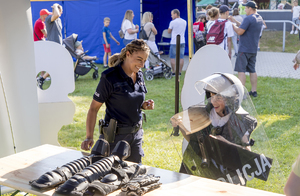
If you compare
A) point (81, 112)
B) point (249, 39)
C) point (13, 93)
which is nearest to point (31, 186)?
point (13, 93)

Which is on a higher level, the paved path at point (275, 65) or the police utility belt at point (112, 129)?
the police utility belt at point (112, 129)

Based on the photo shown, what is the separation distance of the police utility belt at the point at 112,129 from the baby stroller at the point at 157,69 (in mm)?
6427

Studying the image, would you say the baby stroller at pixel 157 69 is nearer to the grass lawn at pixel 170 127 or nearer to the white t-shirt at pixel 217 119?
the grass lawn at pixel 170 127

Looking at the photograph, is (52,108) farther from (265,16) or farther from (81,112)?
(265,16)

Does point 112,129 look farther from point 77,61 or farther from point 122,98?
point 77,61

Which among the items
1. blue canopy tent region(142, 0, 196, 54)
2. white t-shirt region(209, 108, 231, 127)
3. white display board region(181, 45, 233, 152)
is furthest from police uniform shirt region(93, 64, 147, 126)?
blue canopy tent region(142, 0, 196, 54)

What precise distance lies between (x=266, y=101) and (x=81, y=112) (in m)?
3.75

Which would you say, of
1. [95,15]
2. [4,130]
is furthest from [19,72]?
[95,15]

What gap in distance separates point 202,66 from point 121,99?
0.96 metres

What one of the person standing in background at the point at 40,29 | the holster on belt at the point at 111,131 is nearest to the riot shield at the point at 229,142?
the holster on belt at the point at 111,131

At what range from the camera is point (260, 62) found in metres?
11.6

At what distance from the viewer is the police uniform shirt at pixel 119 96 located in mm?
2587

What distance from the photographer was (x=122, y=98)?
2.62 metres

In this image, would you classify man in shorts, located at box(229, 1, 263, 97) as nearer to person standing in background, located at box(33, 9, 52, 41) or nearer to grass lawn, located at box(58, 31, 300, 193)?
grass lawn, located at box(58, 31, 300, 193)
